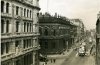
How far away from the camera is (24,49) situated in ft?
158

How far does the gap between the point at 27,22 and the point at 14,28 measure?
332 inches

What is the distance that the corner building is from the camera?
127ft

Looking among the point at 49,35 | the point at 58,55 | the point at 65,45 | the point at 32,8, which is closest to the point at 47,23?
the point at 49,35

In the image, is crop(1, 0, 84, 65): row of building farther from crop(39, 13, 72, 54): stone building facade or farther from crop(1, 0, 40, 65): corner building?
crop(39, 13, 72, 54): stone building facade

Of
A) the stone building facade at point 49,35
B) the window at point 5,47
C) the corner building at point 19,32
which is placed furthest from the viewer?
the stone building facade at point 49,35

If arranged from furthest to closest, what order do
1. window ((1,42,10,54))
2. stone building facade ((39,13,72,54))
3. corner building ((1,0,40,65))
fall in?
stone building facade ((39,13,72,54)), corner building ((1,0,40,65)), window ((1,42,10,54))

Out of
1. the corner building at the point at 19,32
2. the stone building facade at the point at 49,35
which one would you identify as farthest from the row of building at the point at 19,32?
the stone building facade at the point at 49,35

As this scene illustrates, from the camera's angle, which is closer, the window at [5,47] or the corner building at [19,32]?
the window at [5,47]

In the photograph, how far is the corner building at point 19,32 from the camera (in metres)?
38.7

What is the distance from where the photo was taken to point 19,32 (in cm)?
4509

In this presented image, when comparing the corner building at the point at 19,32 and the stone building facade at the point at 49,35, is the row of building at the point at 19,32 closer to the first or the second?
the corner building at the point at 19,32

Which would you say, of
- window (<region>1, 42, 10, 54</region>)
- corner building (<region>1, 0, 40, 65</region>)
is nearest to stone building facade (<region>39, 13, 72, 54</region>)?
corner building (<region>1, 0, 40, 65</region>)

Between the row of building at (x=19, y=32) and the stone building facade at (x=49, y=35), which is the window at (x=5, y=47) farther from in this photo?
the stone building facade at (x=49, y=35)

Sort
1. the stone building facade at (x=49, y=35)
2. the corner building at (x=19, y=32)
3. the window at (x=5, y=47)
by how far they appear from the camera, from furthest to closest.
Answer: the stone building facade at (x=49, y=35) < the corner building at (x=19, y=32) < the window at (x=5, y=47)
